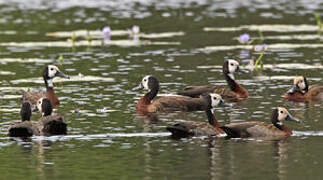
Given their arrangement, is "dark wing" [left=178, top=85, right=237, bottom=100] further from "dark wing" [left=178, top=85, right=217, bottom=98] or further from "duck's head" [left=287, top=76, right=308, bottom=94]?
"duck's head" [left=287, top=76, right=308, bottom=94]

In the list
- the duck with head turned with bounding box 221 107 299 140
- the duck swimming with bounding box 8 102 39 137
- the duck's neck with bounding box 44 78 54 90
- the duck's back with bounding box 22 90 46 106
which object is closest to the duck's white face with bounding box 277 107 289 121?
the duck with head turned with bounding box 221 107 299 140

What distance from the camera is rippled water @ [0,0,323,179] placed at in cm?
1770

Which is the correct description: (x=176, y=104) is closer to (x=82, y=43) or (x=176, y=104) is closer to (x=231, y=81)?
(x=231, y=81)

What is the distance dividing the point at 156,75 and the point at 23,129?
9488 millimetres

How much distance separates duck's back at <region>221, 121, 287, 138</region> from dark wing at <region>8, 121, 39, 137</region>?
147 inches

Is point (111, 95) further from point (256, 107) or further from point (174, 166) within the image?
point (174, 166)

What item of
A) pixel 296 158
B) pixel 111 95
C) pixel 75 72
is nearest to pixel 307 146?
pixel 296 158

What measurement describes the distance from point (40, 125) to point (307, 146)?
526cm

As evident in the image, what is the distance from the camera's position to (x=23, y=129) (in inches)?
805

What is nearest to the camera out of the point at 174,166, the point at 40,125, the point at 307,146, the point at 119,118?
the point at 174,166

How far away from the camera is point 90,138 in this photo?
20234 mm

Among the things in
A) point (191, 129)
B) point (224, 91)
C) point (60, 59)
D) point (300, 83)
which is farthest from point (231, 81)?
point (60, 59)

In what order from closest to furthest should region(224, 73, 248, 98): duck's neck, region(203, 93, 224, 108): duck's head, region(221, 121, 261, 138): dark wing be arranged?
region(221, 121, 261, 138): dark wing → region(203, 93, 224, 108): duck's head → region(224, 73, 248, 98): duck's neck

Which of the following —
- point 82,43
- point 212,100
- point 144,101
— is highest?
point 82,43
